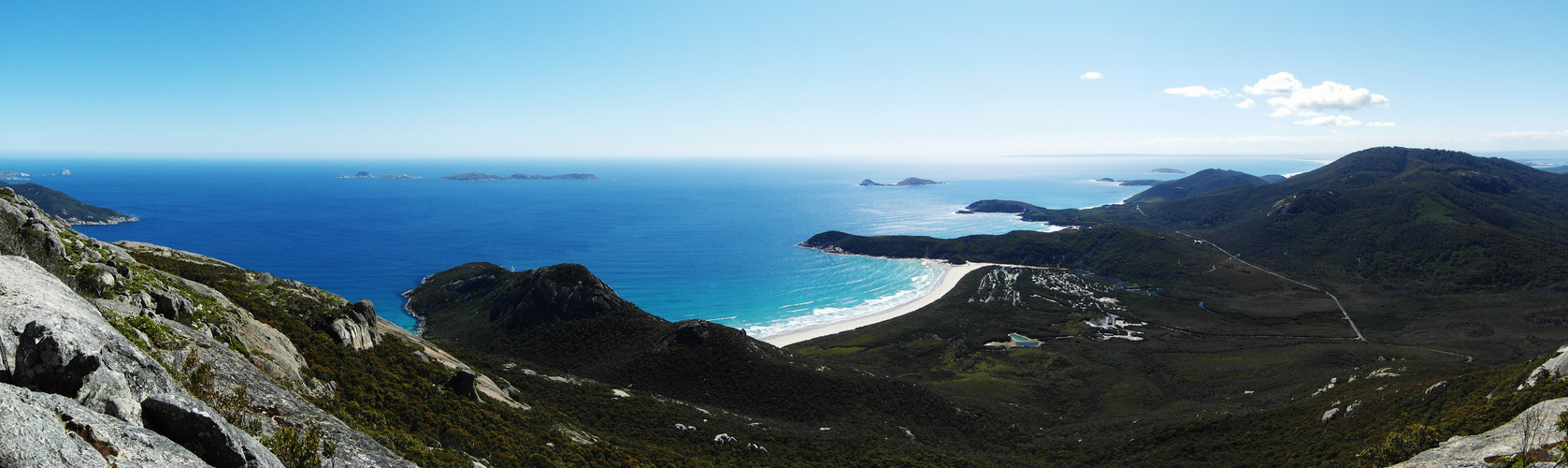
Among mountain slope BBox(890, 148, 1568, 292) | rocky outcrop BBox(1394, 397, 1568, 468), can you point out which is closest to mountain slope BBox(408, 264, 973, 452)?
rocky outcrop BBox(1394, 397, 1568, 468)

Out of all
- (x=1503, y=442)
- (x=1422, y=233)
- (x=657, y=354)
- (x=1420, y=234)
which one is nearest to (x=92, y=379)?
(x=1503, y=442)

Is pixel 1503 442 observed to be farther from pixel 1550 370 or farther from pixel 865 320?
pixel 865 320

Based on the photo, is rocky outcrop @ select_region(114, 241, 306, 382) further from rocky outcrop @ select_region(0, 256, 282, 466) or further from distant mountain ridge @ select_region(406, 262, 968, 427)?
distant mountain ridge @ select_region(406, 262, 968, 427)

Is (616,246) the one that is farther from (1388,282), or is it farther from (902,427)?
(1388,282)

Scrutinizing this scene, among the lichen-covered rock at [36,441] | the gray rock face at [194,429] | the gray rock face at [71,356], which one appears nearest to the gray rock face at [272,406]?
the gray rock face at [71,356]

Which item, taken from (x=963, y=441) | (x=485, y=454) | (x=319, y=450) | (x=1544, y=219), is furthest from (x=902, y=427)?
(x=1544, y=219)
